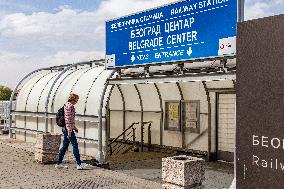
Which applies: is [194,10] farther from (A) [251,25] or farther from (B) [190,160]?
(A) [251,25]

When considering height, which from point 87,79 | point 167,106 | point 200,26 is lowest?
point 167,106

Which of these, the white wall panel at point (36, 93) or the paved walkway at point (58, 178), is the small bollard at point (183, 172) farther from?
the white wall panel at point (36, 93)

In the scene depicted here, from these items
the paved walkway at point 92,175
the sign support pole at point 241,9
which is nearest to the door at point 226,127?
the paved walkway at point 92,175

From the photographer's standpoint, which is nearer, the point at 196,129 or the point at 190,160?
the point at 190,160

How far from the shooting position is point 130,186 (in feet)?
29.6

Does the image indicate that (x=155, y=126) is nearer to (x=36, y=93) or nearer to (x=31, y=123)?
(x=31, y=123)

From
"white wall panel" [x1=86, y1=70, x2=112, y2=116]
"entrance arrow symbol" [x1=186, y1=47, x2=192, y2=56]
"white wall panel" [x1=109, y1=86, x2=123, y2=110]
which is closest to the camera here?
"entrance arrow symbol" [x1=186, y1=47, x2=192, y2=56]

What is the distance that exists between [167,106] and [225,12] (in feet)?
22.0

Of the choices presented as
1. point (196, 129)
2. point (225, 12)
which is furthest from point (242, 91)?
point (196, 129)

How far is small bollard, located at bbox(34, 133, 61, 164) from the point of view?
1198 cm

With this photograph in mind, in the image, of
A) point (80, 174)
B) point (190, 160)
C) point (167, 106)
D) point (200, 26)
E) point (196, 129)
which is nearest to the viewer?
point (190, 160)

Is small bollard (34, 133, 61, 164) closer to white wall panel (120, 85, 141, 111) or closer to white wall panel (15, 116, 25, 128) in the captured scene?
white wall panel (120, 85, 141, 111)

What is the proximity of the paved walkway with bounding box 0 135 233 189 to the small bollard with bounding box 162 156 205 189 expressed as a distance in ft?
4.20

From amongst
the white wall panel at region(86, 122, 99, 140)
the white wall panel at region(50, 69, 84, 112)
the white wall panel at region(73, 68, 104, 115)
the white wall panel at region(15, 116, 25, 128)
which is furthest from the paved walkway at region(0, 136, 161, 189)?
the white wall panel at region(15, 116, 25, 128)
